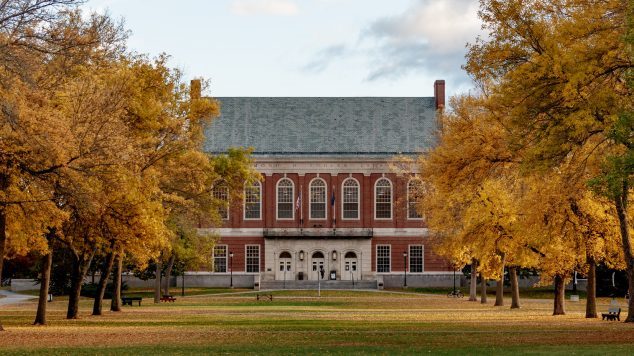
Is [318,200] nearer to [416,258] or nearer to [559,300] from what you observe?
[416,258]

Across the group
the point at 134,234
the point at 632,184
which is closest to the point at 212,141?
the point at 134,234

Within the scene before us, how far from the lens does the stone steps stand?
280 feet

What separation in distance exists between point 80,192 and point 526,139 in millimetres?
12552

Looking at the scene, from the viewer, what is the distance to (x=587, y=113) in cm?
2625

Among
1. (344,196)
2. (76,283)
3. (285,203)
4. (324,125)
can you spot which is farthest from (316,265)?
(76,283)

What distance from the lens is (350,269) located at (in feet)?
300

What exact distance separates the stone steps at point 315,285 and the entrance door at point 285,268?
4.11m

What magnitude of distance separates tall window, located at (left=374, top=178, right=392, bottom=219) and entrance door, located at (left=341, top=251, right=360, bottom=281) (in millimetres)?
4413

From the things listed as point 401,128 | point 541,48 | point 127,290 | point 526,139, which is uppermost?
point 401,128

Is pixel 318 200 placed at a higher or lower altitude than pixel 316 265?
higher

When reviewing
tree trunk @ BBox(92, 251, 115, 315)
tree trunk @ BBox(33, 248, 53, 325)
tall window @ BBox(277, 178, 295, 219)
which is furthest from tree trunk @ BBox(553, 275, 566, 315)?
tall window @ BBox(277, 178, 295, 219)

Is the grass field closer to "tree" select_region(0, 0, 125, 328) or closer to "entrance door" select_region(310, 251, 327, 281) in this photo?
"tree" select_region(0, 0, 125, 328)

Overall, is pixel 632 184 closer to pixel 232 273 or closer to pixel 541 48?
pixel 541 48

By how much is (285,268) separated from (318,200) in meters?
6.72
